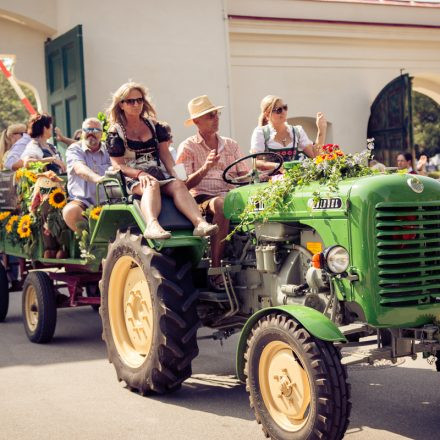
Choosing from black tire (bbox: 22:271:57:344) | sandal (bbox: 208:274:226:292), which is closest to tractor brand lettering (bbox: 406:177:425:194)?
sandal (bbox: 208:274:226:292)

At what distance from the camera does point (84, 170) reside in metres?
7.29

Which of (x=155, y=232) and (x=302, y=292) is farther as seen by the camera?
(x=155, y=232)

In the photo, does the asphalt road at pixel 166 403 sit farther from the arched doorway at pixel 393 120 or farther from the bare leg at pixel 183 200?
the arched doorway at pixel 393 120

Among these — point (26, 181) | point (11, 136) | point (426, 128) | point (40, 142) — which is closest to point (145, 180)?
point (26, 181)

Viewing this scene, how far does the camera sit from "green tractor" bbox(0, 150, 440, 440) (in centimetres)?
445

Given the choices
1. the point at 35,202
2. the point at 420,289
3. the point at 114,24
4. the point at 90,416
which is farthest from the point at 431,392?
the point at 114,24

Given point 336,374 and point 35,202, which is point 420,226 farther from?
point 35,202

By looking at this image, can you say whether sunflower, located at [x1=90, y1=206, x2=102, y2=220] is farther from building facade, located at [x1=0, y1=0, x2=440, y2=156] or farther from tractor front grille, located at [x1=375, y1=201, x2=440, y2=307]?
building facade, located at [x1=0, y1=0, x2=440, y2=156]

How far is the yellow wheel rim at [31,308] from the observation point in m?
7.98

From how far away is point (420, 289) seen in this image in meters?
4.66

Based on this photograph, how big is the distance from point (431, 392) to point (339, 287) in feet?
4.53

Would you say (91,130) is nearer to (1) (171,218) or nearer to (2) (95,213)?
(2) (95,213)

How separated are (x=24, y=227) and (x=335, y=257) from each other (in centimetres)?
424

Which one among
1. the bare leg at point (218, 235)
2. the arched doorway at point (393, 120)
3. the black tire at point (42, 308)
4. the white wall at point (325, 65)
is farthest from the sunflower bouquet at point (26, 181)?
the arched doorway at point (393, 120)
